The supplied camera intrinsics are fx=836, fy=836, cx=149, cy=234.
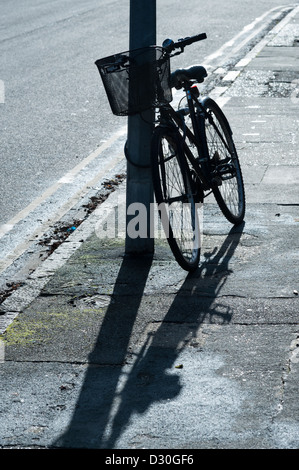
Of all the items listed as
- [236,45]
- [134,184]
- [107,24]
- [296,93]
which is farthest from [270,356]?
[107,24]

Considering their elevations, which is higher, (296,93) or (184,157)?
(184,157)

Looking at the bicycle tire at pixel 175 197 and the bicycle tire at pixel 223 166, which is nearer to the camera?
the bicycle tire at pixel 175 197

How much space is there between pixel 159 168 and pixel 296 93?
598 centimetres

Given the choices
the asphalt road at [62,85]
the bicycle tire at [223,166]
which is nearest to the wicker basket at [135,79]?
the bicycle tire at [223,166]

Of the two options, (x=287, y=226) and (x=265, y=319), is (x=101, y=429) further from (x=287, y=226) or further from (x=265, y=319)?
(x=287, y=226)

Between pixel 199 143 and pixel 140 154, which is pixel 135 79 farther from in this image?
pixel 199 143

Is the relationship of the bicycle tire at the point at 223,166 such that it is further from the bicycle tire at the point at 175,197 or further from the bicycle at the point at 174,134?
the bicycle tire at the point at 175,197

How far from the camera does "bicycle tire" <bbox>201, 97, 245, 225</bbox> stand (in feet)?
20.0

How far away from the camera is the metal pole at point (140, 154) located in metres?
5.54

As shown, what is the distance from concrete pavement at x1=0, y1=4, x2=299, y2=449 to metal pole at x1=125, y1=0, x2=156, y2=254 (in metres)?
0.16

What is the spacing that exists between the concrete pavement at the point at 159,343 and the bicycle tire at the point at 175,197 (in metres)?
0.18

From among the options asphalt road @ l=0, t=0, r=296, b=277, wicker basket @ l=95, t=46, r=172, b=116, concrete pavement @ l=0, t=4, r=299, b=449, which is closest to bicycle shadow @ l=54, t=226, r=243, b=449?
concrete pavement @ l=0, t=4, r=299, b=449

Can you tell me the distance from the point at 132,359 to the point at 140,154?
1.79m

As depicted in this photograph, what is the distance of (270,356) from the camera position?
173 inches
